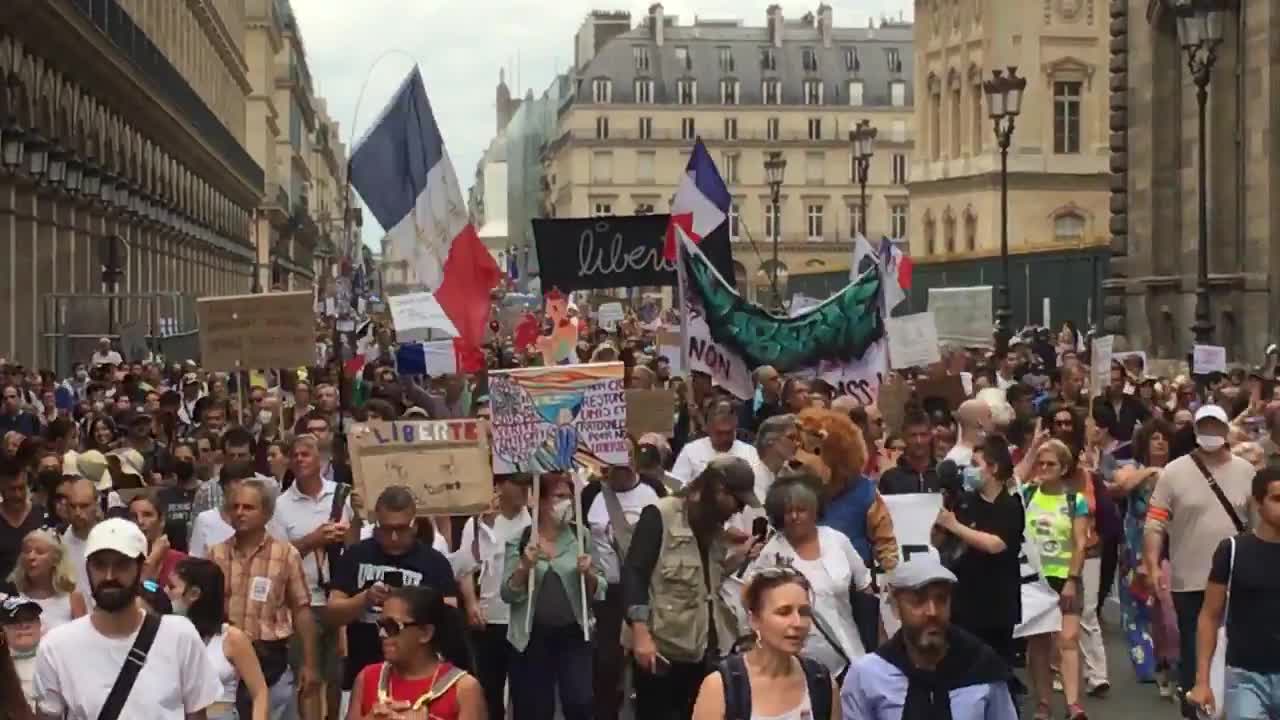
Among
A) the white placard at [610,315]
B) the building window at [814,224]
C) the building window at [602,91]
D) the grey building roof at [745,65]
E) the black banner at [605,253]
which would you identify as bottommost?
the white placard at [610,315]

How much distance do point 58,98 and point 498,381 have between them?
90.2ft

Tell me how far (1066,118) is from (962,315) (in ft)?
132

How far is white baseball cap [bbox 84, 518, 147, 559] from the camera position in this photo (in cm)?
742

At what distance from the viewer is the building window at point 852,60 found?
13112 centimetres

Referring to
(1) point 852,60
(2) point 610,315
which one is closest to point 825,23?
(1) point 852,60

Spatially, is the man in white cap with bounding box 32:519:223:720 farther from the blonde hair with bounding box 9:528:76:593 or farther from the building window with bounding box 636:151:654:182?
the building window with bounding box 636:151:654:182

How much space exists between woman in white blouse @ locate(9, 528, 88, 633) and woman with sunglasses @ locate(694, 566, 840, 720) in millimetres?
3296

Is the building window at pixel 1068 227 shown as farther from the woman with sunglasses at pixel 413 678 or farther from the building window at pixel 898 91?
the woman with sunglasses at pixel 413 678

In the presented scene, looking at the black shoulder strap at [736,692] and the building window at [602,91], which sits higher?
the building window at [602,91]

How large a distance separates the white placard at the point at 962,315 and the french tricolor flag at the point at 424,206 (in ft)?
49.0

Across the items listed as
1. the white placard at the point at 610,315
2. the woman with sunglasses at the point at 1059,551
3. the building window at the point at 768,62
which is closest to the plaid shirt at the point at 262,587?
the woman with sunglasses at the point at 1059,551

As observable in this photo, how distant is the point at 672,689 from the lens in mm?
A: 9734

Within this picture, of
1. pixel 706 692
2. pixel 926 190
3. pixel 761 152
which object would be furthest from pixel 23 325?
pixel 761 152

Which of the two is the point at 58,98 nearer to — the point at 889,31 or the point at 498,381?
the point at 498,381
